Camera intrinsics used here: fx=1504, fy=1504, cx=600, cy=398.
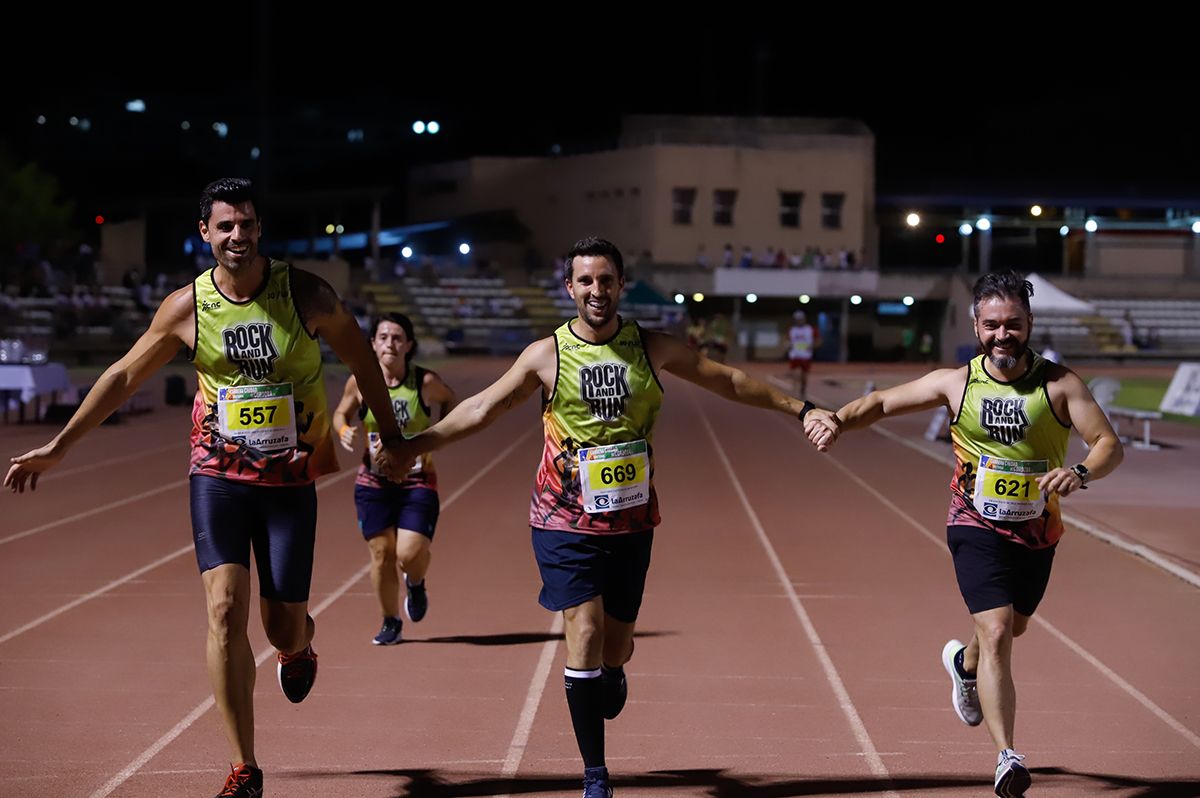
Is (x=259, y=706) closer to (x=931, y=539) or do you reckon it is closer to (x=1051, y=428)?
(x=1051, y=428)

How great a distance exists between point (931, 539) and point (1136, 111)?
7207 centimetres

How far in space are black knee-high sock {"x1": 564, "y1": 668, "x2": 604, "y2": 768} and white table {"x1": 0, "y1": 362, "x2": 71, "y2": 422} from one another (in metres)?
20.0

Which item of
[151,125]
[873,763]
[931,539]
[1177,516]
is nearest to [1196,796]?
[873,763]

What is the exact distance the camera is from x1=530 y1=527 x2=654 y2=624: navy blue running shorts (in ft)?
A: 17.9

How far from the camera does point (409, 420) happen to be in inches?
330

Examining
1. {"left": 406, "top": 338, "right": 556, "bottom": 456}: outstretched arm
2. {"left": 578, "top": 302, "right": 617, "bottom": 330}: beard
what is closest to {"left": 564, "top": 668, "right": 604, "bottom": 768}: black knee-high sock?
{"left": 406, "top": 338, "right": 556, "bottom": 456}: outstretched arm

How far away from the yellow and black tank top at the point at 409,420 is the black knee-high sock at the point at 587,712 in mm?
3132

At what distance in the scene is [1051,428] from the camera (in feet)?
18.7

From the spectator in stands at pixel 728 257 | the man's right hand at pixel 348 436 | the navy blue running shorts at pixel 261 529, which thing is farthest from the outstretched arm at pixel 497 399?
the spectator in stands at pixel 728 257

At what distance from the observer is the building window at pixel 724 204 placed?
6431 cm

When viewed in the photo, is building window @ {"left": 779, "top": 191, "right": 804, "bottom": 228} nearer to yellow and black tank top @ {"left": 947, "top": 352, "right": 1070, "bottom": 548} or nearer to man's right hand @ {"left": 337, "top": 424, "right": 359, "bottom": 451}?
man's right hand @ {"left": 337, "top": 424, "right": 359, "bottom": 451}

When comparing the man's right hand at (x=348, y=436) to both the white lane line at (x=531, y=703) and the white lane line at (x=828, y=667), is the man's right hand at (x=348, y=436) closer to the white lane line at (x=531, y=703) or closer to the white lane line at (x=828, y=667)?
the white lane line at (x=531, y=703)

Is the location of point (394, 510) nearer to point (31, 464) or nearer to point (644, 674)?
point (644, 674)

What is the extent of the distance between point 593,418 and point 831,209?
6128cm
